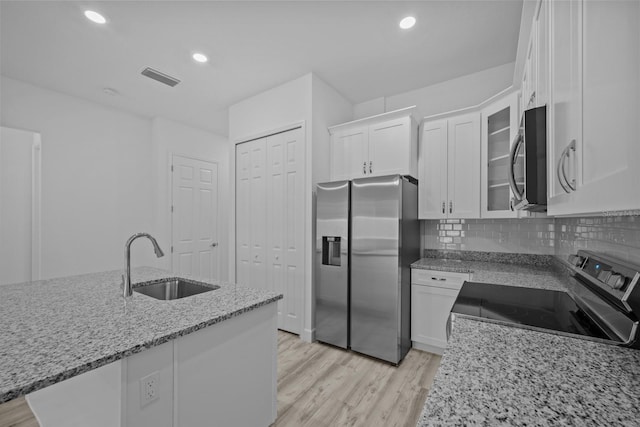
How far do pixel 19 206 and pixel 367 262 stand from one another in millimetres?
3359

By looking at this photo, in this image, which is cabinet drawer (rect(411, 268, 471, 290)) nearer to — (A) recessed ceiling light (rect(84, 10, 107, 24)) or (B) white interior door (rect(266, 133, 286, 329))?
(B) white interior door (rect(266, 133, 286, 329))

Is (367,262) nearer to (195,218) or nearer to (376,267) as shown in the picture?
(376,267)

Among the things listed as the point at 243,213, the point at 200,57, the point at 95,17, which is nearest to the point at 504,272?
the point at 243,213

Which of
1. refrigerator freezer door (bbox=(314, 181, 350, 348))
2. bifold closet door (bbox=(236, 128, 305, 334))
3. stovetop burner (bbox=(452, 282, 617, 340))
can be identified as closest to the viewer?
A: stovetop burner (bbox=(452, 282, 617, 340))

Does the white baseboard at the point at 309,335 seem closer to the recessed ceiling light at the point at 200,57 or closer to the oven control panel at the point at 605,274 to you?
the oven control panel at the point at 605,274

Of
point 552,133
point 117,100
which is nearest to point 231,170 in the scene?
point 117,100

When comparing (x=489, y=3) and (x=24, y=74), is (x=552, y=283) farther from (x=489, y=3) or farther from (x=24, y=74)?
(x=24, y=74)

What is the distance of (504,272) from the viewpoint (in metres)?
2.22

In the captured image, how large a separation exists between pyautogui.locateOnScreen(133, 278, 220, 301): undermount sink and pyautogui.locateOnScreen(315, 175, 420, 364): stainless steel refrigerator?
1264 mm

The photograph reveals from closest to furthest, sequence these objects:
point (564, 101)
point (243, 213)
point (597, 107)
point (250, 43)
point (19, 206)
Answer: point (597, 107) < point (564, 101) < point (250, 43) < point (19, 206) < point (243, 213)

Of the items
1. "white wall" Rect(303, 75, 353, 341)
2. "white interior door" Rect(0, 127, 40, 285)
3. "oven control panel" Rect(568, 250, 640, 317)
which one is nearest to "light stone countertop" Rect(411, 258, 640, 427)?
"oven control panel" Rect(568, 250, 640, 317)

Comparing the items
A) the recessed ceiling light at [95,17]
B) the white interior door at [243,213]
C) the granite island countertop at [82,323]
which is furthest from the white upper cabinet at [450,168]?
the recessed ceiling light at [95,17]

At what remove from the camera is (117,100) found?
11.3ft

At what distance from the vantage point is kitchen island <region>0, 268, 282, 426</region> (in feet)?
2.92
